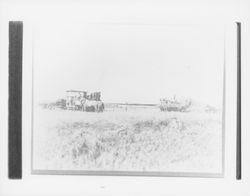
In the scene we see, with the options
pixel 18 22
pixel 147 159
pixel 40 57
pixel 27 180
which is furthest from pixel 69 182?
pixel 18 22

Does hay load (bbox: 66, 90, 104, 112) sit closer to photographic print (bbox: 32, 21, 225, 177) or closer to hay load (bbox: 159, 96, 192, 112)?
photographic print (bbox: 32, 21, 225, 177)

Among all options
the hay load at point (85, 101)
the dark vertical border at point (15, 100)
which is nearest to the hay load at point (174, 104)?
the hay load at point (85, 101)

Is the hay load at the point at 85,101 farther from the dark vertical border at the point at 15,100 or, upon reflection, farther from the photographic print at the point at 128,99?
the dark vertical border at the point at 15,100

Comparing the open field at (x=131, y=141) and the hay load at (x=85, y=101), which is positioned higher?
the hay load at (x=85, y=101)

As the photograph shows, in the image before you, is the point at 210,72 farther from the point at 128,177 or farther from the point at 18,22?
the point at 18,22

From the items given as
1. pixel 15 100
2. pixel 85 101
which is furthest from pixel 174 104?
pixel 15 100
